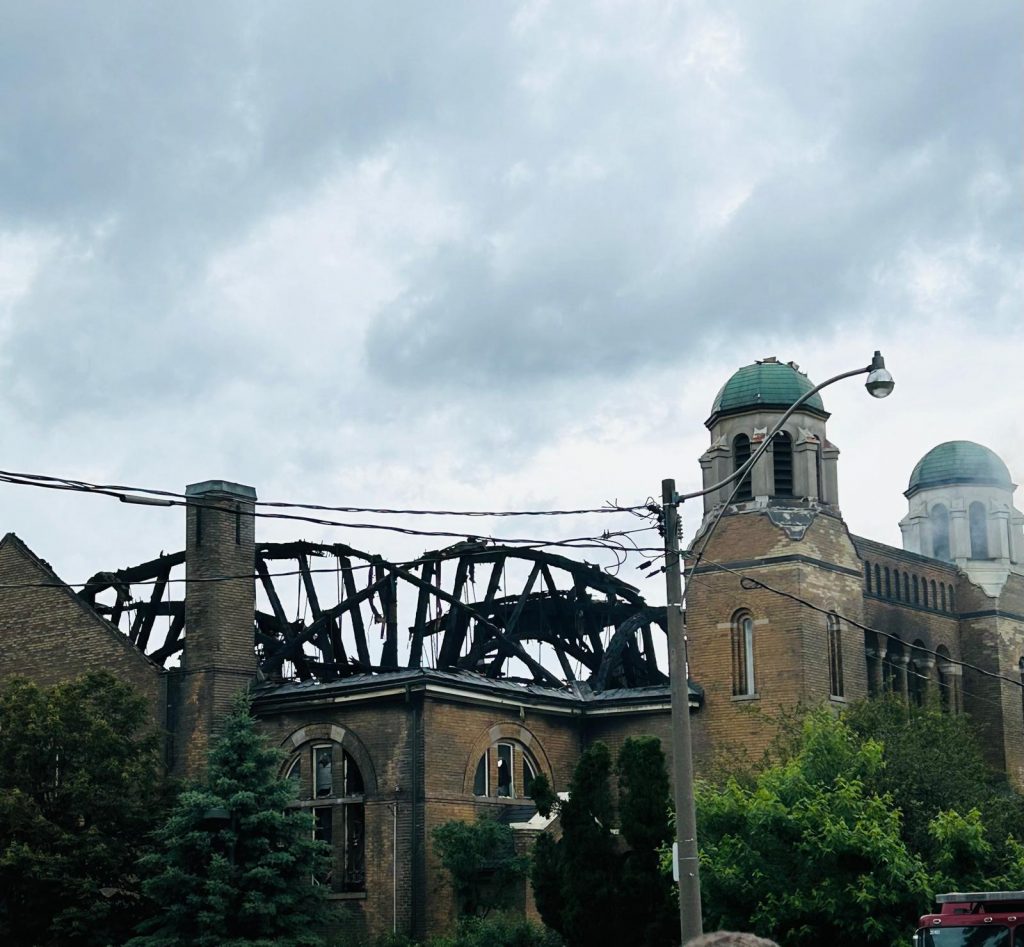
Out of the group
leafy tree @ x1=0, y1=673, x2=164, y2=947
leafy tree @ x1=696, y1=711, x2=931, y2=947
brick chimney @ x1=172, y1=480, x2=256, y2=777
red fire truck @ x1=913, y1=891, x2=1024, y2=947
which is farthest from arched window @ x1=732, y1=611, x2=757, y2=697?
red fire truck @ x1=913, y1=891, x2=1024, y2=947

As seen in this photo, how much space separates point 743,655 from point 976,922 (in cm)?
2297

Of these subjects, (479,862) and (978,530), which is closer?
(479,862)

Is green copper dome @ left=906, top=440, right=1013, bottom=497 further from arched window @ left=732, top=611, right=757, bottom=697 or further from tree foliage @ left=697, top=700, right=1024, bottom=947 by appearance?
tree foliage @ left=697, top=700, right=1024, bottom=947

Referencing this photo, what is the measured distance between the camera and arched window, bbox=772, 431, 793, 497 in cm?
4753

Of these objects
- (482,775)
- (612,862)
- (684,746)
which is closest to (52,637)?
(482,775)

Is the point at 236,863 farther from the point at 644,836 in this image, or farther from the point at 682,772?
the point at 682,772

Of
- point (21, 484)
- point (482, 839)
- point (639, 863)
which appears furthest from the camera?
point (482, 839)

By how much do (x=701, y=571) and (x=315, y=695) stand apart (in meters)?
11.0

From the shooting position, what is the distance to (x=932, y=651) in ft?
168

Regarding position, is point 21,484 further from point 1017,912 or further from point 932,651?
point 932,651

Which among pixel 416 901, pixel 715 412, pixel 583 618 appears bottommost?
pixel 416 901

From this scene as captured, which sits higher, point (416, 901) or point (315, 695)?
point (315, 695)

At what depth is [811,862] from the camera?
2667 centimetres

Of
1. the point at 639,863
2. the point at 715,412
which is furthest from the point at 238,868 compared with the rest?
the point at 715,412
